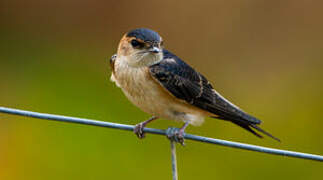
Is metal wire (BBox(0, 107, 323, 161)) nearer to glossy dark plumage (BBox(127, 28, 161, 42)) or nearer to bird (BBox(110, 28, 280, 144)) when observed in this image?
bird (BBox(110, 28, 280, 144))

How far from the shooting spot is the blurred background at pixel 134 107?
5234 mm

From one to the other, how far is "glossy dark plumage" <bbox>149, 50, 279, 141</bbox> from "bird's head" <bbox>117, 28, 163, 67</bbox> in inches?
2.2

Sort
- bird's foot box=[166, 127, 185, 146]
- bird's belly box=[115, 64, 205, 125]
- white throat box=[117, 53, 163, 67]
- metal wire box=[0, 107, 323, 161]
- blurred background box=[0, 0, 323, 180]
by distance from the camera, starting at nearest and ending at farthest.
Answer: metal wire box=[0, 107, 323, 161], bird's foot box=[166, 127, 185, 146], bird's belly box=[115, 64, 205, 125], white throat box=[117, 53, 163, 67], blurred background box=[0, 0, 323, 180]

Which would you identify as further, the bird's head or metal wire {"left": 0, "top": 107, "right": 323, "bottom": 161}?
the bird's head

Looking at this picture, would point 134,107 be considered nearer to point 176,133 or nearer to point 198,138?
point 176,133

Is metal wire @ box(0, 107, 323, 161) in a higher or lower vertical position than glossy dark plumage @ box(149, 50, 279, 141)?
lower

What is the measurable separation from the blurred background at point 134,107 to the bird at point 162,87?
111 cm

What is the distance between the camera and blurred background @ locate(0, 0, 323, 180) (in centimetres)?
523

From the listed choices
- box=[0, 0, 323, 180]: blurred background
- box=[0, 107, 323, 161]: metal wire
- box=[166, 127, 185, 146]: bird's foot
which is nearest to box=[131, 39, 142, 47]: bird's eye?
box=[166, 127, 185, 146]: bird's foot

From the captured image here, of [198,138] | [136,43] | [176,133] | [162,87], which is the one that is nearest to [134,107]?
[136,43]

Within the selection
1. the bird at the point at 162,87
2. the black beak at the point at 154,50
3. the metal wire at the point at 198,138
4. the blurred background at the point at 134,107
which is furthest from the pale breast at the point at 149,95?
the blurred background at the point at 134,107

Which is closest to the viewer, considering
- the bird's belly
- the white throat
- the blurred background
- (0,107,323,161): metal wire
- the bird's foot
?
(0,107,323,161): metal wire

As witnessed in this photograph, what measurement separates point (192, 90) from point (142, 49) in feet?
1.22

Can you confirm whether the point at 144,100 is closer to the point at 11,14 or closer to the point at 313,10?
the point at 313,10
